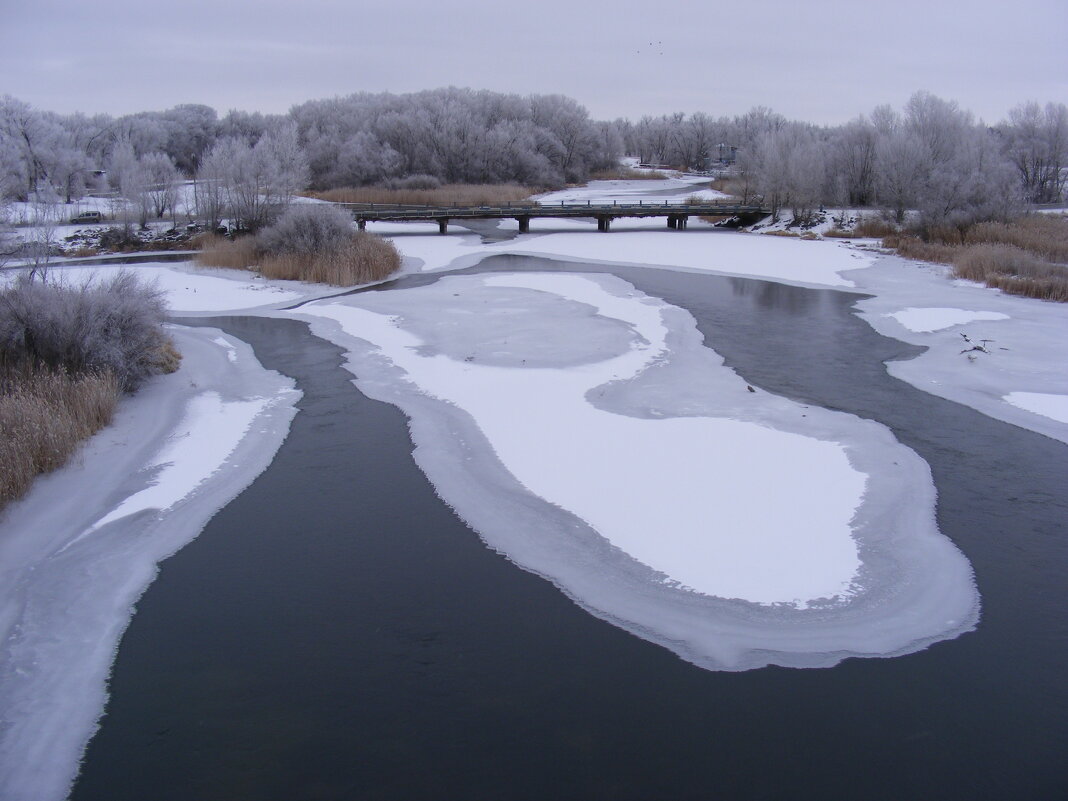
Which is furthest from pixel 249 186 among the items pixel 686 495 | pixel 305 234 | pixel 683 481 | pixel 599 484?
pixel 686 495

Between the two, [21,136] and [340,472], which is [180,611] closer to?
[340,472]

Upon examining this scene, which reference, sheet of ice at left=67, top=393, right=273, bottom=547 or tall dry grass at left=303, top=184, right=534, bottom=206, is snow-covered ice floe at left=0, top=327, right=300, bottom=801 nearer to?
sheet of ice at left=67, top=393, right=273, bottom=547

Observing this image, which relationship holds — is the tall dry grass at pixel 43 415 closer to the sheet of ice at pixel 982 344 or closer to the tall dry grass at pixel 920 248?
the sheet of ice at pixel 982 344

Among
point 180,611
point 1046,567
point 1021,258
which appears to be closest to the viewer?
point 180,611

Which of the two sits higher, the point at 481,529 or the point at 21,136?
the point at 21,136

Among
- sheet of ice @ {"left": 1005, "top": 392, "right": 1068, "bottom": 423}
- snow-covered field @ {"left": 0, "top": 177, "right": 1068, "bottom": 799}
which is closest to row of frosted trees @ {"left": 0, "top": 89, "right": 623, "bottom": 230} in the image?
snow-covered field @ {"left": 0, "top": 177, "right": 1068, "bottom": 799}

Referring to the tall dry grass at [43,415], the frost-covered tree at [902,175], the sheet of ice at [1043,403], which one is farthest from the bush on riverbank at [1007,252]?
the tall dry grass at [43,415]

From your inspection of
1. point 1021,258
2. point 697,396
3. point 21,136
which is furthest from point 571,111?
point 697,396

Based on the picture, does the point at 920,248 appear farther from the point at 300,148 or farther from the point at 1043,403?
the point at 300,148
